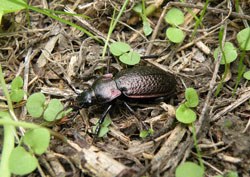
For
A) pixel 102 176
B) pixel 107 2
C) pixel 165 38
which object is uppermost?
pixel 107 2

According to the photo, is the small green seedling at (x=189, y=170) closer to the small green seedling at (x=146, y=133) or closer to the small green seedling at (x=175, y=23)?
the small green seedling at (x=146, y=133)

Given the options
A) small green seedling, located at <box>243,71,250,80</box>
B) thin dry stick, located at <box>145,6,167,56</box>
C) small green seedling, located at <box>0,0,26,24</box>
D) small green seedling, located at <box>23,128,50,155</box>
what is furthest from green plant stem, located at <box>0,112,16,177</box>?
small green seedling, located at <box>243,71,250,80</box>

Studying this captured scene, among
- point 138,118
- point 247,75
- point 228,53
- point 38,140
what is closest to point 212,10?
point 228,53

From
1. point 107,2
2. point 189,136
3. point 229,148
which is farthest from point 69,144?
point 107,2

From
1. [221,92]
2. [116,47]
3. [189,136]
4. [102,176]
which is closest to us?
[102,176]

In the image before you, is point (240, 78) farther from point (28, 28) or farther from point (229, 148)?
point (28, 28)

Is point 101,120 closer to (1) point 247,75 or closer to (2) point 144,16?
(2) point 144,16

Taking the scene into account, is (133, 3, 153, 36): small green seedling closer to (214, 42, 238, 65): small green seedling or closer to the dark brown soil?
the dark brown soil

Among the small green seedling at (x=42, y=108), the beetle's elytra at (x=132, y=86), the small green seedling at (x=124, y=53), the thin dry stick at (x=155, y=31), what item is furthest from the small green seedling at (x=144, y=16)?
→ the small green seedling at (x=42, y=108)
